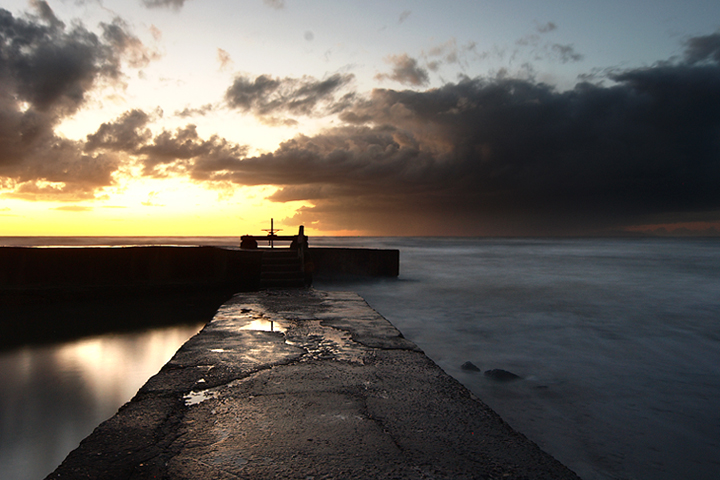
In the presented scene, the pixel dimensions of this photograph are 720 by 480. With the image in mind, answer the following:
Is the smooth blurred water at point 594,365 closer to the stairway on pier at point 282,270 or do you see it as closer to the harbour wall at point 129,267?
the stairway on pier at point 282,270

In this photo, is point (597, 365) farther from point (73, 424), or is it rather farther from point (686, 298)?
point (686, 298)

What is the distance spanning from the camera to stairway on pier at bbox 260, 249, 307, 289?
9.39 meters

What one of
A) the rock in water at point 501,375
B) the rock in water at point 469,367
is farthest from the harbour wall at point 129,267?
the rock in water at point 501,375

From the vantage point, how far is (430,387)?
9.57 feet

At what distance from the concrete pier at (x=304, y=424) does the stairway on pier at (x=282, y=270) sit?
5.47 metres

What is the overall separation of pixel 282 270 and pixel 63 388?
212 inches

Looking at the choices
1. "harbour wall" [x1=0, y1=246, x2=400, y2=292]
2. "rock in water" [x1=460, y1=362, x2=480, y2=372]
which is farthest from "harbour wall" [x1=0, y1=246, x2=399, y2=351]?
"rock in water" [x1=460, y1=362, x2=480, y2=372]

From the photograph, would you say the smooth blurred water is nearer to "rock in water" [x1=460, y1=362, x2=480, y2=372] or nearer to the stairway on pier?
"rock in water" [x1=460, y1=362, x2=480, y2=372]

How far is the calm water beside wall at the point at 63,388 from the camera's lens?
338 centimetres

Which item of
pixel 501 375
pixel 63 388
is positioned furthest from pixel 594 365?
pixel 63 388

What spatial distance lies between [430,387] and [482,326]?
5.95 m

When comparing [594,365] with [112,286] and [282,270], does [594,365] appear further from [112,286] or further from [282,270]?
[112,286]

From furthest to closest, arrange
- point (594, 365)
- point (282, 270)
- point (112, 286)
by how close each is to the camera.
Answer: point (282, 270), point (112, 286), point (594, 365)

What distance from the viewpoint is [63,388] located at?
4.84 metres
